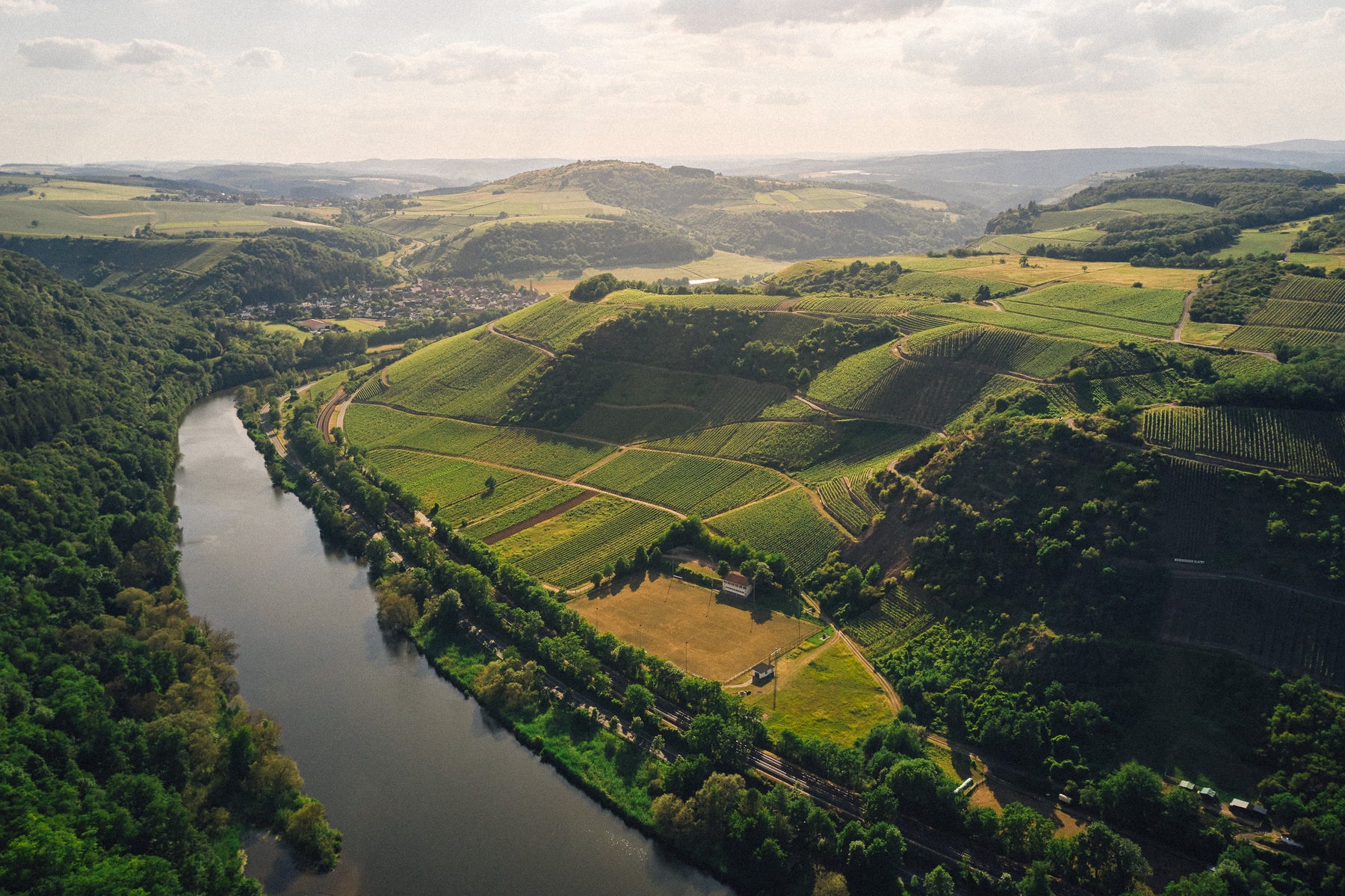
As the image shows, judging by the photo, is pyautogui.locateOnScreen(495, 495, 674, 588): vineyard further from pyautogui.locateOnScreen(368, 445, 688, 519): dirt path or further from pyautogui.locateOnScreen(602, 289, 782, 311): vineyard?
pyautogui.locateOnScreen(602, 289, 782, 311): vineyard

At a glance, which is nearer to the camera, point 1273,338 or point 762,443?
point 1273,338

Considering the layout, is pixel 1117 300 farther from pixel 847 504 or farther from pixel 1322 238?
pixel 847 504

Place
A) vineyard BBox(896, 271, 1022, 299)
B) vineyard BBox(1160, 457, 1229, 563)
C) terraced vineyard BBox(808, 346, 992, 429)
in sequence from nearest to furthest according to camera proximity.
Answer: vineyard BBox(1160, 457, 1229, 563), terraced vineyard BBox(808, 346, 992, 429), vineyard BBox(896, 271, 1022, 299)

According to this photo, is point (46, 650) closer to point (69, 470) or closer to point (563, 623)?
point (69, 470)

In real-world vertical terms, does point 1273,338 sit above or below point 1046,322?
below

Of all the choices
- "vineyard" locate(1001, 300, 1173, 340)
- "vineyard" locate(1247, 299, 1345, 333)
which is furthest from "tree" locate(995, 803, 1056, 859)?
"vineyard" locate(1247, 299, 1345, 333)

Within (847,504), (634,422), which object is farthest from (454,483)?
(847,504)

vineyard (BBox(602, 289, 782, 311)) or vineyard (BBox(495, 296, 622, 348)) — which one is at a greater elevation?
vineyard (BBox(602, 289, 782, 311))

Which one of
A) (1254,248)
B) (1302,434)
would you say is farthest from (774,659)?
(1254,248)
